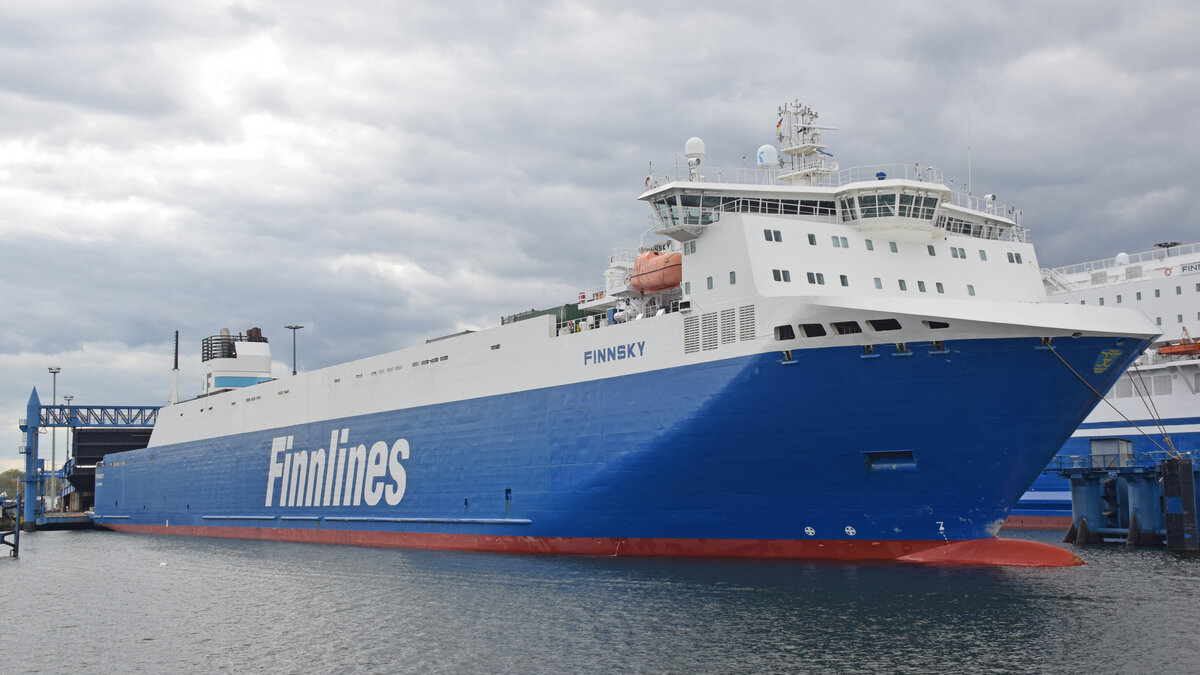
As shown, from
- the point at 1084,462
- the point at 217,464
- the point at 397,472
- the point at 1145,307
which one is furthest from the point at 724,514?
the point at 217,464

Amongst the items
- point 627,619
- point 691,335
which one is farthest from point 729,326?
point 627,619

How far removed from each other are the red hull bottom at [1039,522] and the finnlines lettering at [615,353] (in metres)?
19.9

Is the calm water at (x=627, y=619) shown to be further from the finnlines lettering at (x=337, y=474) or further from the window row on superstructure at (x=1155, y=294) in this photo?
the window row on superstructure at (x=1155, y=294)

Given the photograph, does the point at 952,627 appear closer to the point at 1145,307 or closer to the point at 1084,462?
the point at 1084,462

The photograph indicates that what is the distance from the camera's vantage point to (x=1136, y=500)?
96.1 feet

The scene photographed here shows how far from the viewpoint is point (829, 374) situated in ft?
68.4

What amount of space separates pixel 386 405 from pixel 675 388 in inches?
540

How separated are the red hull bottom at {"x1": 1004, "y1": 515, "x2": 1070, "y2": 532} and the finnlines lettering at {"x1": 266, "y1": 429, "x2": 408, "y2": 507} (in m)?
22.4

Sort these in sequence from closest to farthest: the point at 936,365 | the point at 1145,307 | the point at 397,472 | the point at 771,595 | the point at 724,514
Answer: the point at 771,595 < the point at 936,365 < the point at 724,514 < the point at 397,472 < the point at 1145,307

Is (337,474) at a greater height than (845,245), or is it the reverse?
(845,245)

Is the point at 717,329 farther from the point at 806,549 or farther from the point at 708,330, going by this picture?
the point at 806,549

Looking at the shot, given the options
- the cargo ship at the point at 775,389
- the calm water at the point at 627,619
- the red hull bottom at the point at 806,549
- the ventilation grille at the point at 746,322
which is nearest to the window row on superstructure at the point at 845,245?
the cargo ship at the point at 775,389

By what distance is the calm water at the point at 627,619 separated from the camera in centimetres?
1430

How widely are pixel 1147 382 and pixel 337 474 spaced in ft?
94.7
